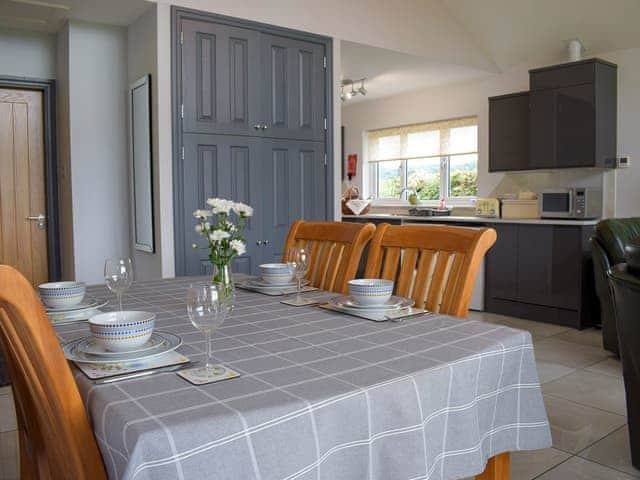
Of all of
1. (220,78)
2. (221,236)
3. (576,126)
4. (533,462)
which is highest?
(220,78)

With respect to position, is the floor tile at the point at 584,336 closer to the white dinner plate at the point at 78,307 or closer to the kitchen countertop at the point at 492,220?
the kitchen countertop at the point at 492,220

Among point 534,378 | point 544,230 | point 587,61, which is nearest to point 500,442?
point 534,378

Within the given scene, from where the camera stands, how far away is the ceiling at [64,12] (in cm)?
358

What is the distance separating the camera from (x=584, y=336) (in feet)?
14.1

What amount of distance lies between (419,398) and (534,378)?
415 mm

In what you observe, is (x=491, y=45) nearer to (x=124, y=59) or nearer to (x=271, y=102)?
(x=271, y=102)

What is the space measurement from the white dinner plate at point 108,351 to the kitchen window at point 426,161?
5.22 m

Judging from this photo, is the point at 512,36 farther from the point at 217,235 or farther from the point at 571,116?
the point at 217,235

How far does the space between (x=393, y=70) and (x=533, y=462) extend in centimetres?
408

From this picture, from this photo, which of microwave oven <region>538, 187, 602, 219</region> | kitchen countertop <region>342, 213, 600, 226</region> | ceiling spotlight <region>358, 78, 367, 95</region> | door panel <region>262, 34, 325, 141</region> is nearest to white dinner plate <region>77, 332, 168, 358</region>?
door panel <region>262, 34, 325, 141</region>

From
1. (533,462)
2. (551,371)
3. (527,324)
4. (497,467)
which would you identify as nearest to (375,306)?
(497,467)

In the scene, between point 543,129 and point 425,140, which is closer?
point 543,129

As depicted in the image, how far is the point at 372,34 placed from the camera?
15.2ft

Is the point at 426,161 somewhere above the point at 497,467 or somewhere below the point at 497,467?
above
